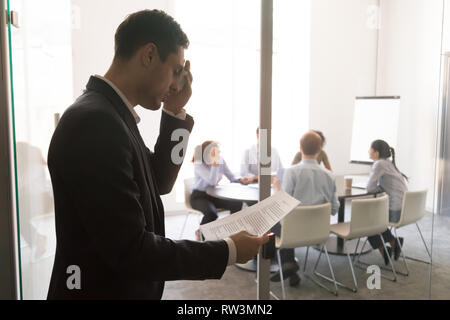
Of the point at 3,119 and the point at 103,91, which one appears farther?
the point at 3,119

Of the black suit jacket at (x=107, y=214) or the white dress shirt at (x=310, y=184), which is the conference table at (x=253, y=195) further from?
the black suit jacket at (x=107, y=214)

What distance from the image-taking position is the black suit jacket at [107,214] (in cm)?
73

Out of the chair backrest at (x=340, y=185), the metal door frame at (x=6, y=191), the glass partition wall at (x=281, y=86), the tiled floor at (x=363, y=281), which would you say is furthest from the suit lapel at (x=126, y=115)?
the chair backrest at (x=340, y=185)

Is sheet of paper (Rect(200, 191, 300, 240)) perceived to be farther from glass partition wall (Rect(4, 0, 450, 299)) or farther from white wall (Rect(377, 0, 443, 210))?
white wall (Rect(377, 0, 443, 210))

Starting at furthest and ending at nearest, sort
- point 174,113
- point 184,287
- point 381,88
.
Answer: point 381,88, point 184,287, point 174,113

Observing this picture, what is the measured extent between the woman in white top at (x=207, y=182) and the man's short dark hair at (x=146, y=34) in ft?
7.83

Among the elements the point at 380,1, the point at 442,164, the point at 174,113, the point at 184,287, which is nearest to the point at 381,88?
the point at 380,1

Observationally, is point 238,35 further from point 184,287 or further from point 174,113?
point 174,113

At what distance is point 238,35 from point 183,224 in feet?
7.59

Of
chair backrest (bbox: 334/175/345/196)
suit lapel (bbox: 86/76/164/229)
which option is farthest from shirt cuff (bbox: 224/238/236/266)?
chair backrest (bbox: 334/175/345/196)

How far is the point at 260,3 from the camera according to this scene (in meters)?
1.27

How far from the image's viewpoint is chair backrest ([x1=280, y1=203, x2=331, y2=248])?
2.68m

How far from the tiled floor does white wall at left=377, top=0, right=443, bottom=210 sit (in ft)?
0.93

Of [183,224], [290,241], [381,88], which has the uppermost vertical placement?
[381,88]
